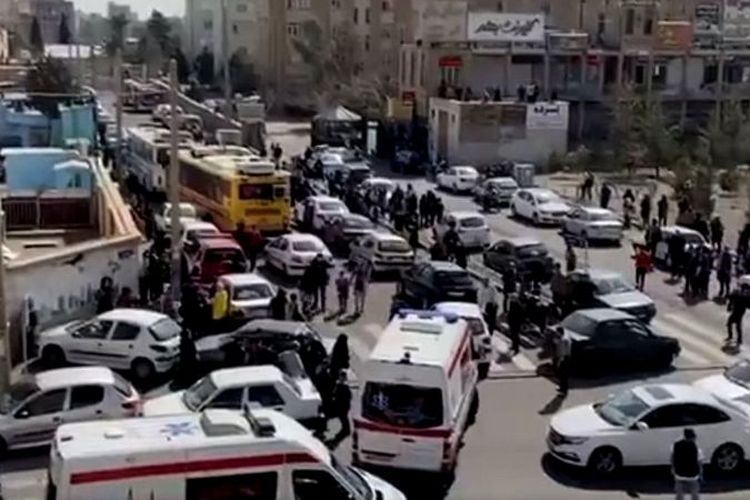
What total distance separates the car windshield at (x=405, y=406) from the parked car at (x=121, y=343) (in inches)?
266

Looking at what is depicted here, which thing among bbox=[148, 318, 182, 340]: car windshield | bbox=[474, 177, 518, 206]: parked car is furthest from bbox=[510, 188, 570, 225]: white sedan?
bbox=[148, 318, 182, 340]: car windshield

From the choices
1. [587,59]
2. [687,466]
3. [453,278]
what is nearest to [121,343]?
[453,278]

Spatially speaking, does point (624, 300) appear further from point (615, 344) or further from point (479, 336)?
point (479, 336)

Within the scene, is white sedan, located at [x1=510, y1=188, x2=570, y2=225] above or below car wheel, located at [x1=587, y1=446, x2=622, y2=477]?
below

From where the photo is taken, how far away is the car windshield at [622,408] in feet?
55.8

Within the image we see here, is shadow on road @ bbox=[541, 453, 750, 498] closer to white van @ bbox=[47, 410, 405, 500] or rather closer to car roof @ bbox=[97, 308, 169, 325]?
white van @ bbox=[47, 410, 405, 500]

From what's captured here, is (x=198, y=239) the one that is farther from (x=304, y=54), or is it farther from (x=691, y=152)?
(x=304, y=54)

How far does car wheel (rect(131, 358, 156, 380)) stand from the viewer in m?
21.7

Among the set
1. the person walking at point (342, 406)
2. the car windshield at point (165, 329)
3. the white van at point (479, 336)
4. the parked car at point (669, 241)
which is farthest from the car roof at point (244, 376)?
the parked car at point (669, 241)

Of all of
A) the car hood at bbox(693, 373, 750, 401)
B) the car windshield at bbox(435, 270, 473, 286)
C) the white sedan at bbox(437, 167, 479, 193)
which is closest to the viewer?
the car hood at bbox(693, 373, 750, 401)

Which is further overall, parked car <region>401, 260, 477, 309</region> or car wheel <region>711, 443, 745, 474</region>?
parked car <region>401, 260, 477, 309</region>

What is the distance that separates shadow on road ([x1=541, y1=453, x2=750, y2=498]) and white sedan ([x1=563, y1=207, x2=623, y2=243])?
2032cm

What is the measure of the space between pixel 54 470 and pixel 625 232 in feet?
96.6

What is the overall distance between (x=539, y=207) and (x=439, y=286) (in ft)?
48.3
